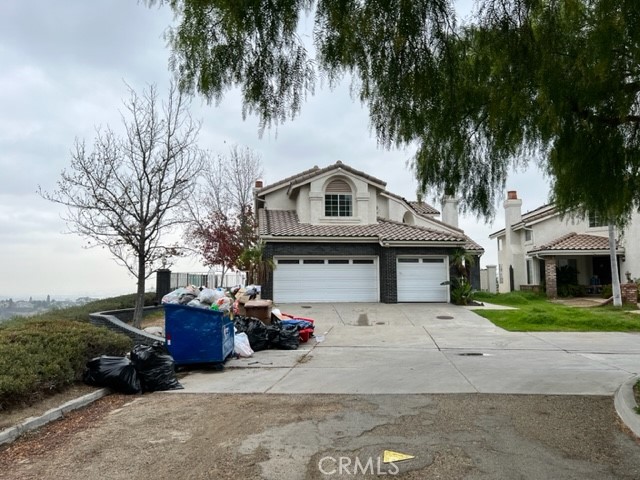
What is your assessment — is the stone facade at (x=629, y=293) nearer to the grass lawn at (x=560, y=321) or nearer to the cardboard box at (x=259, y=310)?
the grass lawn at (x=560, y=321)

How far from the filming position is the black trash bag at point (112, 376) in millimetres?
7719

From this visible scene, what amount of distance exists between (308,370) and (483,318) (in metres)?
10.4

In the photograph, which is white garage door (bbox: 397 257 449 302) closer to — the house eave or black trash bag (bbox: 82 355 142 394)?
the house eave

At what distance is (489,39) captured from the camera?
513 centimetres

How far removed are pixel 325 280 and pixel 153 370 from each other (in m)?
14.9

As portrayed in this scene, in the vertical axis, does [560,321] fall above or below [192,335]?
below

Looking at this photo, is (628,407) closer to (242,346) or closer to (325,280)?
(242,346)

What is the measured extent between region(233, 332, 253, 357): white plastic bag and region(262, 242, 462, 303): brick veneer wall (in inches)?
419

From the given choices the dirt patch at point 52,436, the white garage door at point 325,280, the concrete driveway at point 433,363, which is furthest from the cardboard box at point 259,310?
the white garage door at point 325,280

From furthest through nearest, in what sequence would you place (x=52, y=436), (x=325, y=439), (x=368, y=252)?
(x=368, y=252)
(x=52, y=436)
(x=325, y=439)

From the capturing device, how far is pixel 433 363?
33.3 feet

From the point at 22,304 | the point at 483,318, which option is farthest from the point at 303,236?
the point at 22,304

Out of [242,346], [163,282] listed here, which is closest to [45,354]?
[242,346]

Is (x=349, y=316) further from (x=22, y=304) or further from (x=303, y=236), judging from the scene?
(x=22, y=304)
